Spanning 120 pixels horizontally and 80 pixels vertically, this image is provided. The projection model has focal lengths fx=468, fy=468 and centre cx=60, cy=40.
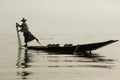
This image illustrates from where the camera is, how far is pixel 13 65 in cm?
2542

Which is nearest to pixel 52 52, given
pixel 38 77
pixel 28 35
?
pixel 28 35

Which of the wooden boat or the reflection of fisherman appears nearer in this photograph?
the wooden boat

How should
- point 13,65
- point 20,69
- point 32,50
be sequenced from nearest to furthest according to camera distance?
point 20,69, point 13,65, point 32,50

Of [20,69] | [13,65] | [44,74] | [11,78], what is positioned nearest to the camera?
[11,78]

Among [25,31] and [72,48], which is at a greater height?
[25,31]

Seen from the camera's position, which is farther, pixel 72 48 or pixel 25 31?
pixel 72 48

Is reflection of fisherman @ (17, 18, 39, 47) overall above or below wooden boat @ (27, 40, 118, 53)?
above

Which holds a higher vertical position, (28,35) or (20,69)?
(28,35)

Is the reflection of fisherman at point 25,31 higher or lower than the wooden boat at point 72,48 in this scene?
higher

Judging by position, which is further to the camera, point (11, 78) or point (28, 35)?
point (28, 35)

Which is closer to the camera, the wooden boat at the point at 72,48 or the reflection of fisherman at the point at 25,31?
the wooden boat at the point at 72,48

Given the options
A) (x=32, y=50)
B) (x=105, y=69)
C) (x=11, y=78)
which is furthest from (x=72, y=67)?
(x=32, y=50)

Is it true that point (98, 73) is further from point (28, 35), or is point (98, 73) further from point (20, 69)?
point (28, 35)

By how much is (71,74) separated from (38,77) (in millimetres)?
1779
